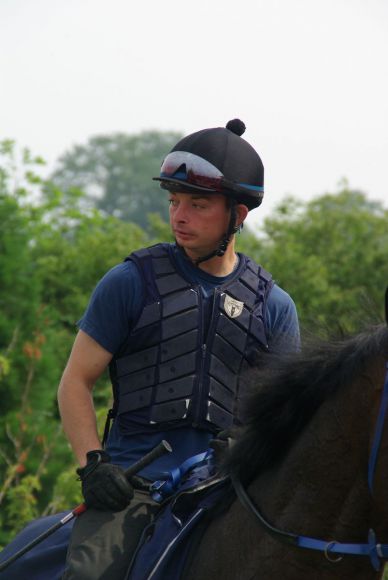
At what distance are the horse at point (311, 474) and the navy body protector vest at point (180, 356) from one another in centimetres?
46

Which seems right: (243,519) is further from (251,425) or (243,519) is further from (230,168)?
(230,168)

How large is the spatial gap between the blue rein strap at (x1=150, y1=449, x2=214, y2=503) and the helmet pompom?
1.47 m

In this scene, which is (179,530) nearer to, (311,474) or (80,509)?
(80,509)

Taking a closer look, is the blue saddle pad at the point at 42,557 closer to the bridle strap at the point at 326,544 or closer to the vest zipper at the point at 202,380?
the vest zipper at the point at 202,380

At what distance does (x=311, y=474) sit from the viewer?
3879 mm

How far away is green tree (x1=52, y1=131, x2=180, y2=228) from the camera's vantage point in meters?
84.8

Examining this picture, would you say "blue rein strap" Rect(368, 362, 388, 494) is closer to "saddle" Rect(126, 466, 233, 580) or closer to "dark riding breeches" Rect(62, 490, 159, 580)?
"saddle" Rect(126, 466, 233, 580)

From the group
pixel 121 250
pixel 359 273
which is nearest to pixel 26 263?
pixel 121 250

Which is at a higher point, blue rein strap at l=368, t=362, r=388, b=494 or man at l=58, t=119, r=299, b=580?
man at l=58, t=119, r=299, b=580

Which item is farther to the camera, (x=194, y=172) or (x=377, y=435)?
(x=194, y=172)

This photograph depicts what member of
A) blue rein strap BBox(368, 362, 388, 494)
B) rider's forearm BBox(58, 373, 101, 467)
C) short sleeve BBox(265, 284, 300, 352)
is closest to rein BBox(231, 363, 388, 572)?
blue rein strap BBox(368, 362, 388, 494)

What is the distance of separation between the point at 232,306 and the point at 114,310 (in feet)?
1.66

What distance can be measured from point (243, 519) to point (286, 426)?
0.38 metres

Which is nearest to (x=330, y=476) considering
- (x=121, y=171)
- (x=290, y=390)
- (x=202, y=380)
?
(x=290, y=390)
